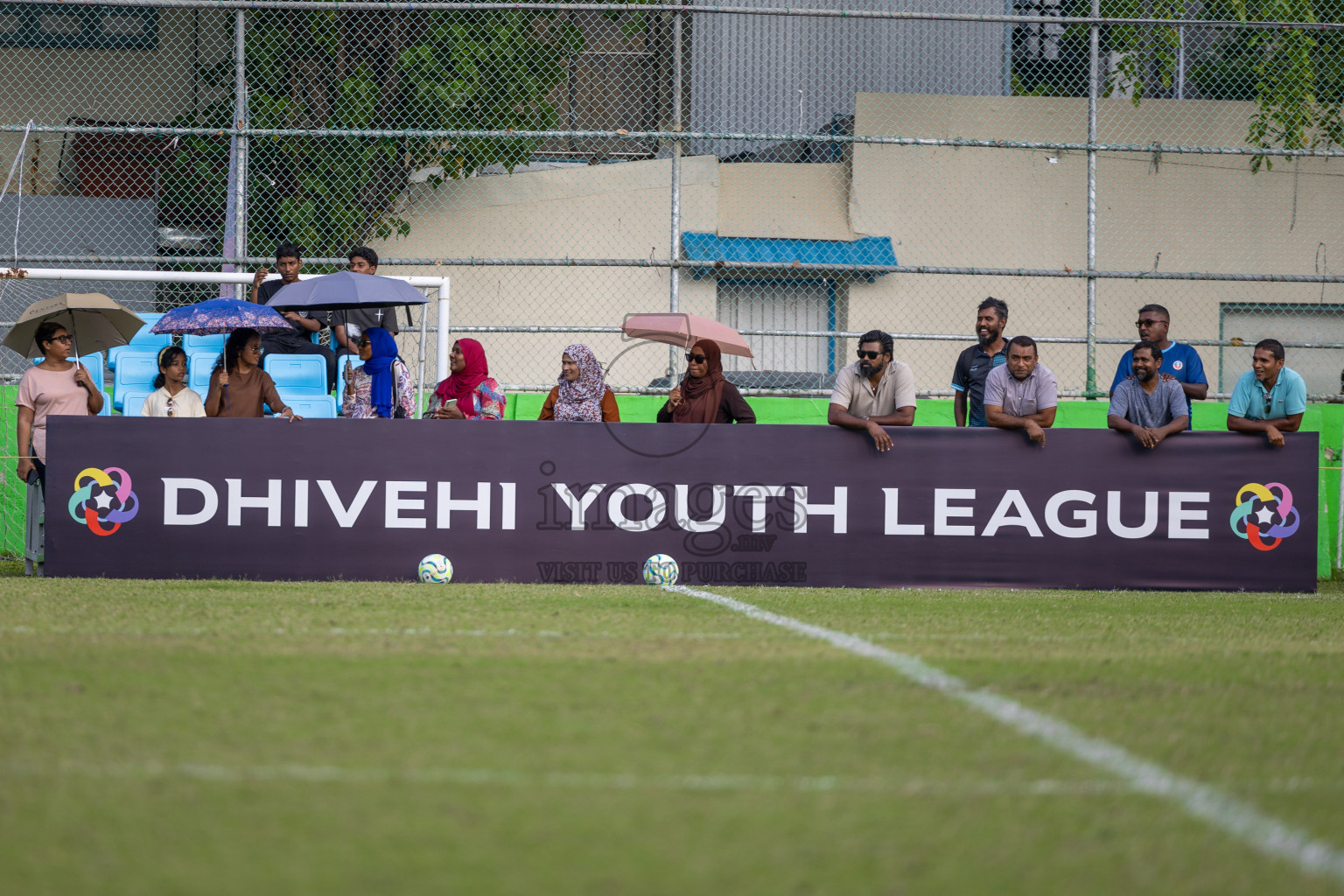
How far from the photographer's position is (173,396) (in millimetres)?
9508

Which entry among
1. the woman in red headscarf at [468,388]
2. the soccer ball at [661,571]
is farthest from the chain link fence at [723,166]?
the soccer ball at [661,571]

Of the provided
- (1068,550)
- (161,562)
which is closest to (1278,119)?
(1068,550)

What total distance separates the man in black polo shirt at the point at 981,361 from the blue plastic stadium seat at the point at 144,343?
6842 mm

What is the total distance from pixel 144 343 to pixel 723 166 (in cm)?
810

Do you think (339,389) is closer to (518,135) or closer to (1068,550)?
(518,135)

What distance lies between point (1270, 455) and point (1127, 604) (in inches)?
80.7

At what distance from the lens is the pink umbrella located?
10.1 metres

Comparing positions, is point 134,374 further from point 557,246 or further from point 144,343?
point 557,246

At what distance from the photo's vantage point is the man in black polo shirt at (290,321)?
34.2ft

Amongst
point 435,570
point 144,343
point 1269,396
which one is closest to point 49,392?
point 144,343

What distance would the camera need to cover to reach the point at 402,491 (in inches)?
325

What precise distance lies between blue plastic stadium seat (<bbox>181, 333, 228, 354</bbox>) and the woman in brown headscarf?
173 inches

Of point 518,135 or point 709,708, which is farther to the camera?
point 518,135

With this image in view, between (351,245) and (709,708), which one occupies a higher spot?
(351,245)
